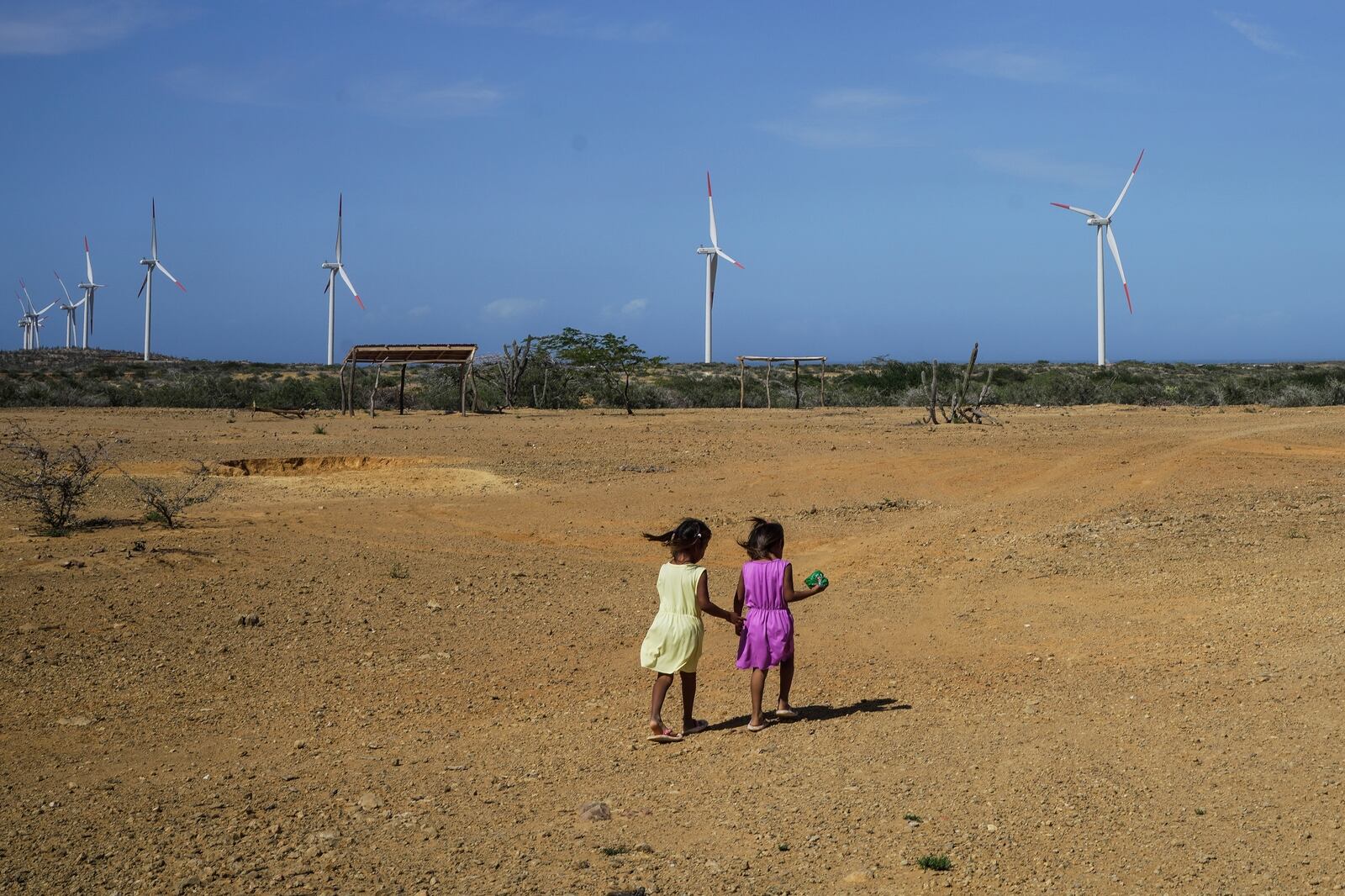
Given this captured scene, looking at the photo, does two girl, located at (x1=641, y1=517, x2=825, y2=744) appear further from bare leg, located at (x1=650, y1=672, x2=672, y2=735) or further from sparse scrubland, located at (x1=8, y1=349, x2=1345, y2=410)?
sparse scrubland, located at (x1=8, y1=349, x2=1345, y2=410)

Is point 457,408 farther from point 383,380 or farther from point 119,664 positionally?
point 119,664

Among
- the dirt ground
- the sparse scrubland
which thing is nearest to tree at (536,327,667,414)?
the sparse scrubland

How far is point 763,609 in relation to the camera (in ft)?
21.9

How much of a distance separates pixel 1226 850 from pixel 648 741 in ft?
9.51

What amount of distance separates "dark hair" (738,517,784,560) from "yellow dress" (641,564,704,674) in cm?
34

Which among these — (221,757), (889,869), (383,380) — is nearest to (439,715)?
(221,757)

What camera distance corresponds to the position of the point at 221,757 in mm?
6500

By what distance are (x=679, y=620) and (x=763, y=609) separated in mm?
467

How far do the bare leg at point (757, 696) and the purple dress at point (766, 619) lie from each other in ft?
0.18

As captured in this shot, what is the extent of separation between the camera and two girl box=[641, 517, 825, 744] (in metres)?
6.52

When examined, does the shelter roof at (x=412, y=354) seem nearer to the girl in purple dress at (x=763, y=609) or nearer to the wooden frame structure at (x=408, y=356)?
the wooden frame structure at (x=408, y=356)

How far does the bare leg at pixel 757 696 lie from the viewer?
6.59 meters

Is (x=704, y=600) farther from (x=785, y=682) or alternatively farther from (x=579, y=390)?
(x=579, y=390)

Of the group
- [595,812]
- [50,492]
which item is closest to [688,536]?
[595,812]
